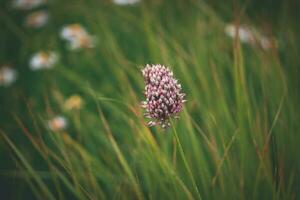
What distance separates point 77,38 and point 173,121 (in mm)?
1017

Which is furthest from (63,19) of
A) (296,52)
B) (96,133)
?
(296,52)

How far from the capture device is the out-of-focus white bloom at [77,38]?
7.01 feet

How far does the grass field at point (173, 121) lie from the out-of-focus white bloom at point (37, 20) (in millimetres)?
41

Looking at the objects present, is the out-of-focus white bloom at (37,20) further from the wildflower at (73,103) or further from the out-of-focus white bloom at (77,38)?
the wildflower at (73,103)

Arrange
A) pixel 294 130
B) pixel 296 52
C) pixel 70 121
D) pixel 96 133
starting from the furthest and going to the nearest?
pixel 70 121 → pixel 96 133 → pixel 296 52 → pixel 294 130

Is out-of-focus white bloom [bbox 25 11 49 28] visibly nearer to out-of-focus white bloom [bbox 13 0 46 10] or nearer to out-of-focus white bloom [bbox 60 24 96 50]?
out-of-focus white bloom [bbox 13 0 46 10]

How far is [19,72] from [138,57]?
0.70 metres

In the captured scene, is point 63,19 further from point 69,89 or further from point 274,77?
point 274,77

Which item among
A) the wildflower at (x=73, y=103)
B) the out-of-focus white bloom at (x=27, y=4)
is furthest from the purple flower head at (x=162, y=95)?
the out-of-focus white bloom at (x=27, y=4)

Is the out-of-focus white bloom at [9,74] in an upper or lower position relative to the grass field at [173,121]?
upper

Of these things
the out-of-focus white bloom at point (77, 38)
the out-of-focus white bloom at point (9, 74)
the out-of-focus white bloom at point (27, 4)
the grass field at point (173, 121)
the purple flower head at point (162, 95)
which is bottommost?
the purple flower head at point (162, 95)

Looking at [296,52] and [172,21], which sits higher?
[172,21]

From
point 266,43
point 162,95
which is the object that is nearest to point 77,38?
point 266,43

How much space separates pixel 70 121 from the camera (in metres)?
1.78
